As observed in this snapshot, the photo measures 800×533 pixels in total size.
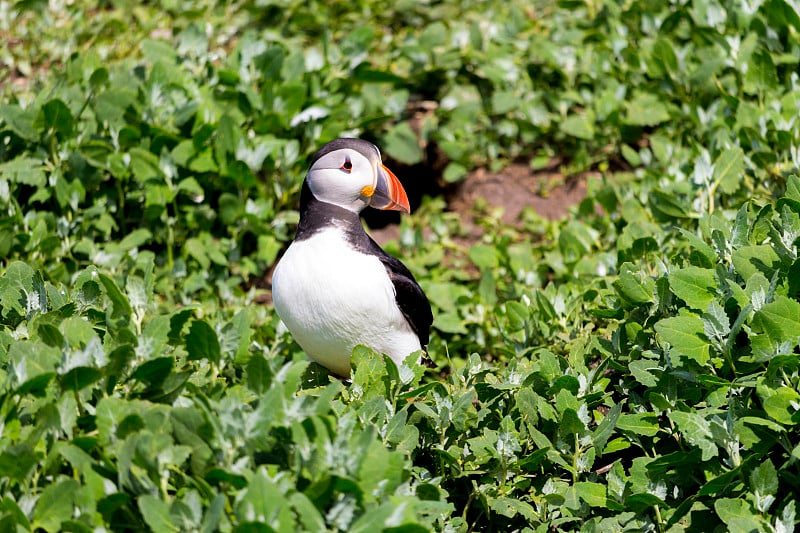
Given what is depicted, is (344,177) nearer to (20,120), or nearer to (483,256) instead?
(483,256)

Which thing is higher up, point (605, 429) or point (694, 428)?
point (694, 428)

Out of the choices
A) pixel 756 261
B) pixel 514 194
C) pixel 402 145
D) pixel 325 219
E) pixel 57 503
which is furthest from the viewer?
pixel 514 194

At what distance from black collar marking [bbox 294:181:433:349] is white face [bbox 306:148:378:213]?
0.15 feet

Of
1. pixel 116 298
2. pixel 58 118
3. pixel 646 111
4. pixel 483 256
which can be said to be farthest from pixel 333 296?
pixel 646 111

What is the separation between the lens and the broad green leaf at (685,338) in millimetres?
3381

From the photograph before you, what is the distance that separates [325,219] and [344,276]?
0.36m

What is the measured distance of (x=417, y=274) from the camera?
5938 millimetres

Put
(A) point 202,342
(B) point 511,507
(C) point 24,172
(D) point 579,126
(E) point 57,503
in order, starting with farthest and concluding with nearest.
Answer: (D) point 579,126 < (C) point 24,172 < (B) point 511,507 < (A) point 202,342 < (E) point 57,503

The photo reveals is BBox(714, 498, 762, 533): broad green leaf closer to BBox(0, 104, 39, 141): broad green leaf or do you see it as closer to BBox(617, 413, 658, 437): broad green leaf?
BBox(617, 413, 658, 437): broad green leaf

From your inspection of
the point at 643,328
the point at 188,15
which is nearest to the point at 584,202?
the point at 643,328

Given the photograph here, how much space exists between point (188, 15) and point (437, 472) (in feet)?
17.3

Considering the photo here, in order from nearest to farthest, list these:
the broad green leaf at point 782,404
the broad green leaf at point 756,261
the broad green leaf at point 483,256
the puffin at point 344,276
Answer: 1. the broad green leaf at point 782,404
2. the broad green leaf at point 756,261
3. the puffin at point 344,276
4. the broad green leaf at point 483,256

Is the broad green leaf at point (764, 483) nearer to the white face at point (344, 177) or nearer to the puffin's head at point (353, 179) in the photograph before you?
the puffin's head at point (353, 179)

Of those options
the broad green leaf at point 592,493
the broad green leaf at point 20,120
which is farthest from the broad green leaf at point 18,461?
the broad green leaf at point 20,120
